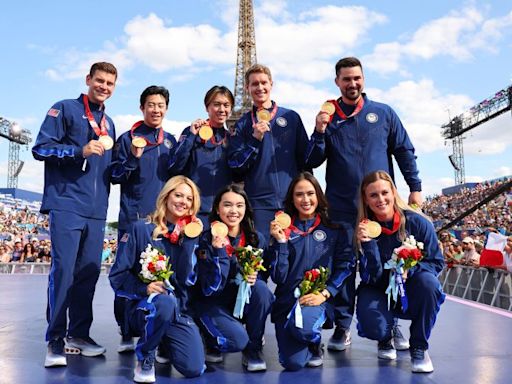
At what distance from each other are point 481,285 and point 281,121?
543 centimetres

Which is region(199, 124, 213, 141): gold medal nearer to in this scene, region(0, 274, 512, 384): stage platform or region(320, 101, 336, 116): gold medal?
region(320, 101, 336, 116): gold medal

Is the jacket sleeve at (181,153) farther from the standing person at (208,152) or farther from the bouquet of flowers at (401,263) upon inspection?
the bouquet of flowers at (401,263)

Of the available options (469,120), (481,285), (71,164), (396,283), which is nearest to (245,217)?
(396,283)

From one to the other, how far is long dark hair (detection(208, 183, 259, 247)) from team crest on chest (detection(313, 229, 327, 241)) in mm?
403

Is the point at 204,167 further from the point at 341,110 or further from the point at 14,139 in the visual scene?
the point at 14,139

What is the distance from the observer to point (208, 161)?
3.75 m

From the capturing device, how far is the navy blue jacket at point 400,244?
3195 millimetres

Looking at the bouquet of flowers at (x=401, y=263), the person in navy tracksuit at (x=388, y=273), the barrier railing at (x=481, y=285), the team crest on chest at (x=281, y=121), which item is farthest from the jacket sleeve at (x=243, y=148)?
the barrier railing at (x=481, y=285)

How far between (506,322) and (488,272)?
275 centimetres

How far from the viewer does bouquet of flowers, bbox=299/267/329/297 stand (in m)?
3.15

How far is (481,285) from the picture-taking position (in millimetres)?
7551

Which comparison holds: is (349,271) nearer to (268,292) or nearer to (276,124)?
(268,292)

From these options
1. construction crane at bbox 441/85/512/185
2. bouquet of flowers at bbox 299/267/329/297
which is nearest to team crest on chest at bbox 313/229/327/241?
bouquet of flowers at bbox 299/267/329/297

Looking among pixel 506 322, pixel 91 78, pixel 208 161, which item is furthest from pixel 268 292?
pixel 506 322
